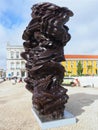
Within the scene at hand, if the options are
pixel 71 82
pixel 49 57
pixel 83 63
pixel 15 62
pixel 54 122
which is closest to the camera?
pixel 54 122

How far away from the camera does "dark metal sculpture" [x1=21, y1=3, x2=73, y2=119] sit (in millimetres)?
7449

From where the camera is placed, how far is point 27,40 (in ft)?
28.4

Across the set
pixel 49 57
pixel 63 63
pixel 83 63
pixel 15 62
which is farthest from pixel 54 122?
pixel 83 63

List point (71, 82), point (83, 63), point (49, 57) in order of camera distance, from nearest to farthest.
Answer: point (49, 57), point (71, 82), point (83, 63)

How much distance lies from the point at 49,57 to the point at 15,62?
70329 mm

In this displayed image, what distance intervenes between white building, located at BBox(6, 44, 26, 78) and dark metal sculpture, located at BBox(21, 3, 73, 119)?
67263mm

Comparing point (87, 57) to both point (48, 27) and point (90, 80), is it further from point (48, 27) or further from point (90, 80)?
point (48, 27)

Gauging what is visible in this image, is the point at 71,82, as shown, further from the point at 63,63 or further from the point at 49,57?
the point at 63,63

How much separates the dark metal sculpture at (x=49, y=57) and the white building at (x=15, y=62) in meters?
67.3

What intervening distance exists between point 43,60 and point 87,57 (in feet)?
239

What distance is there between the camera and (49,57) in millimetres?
7582

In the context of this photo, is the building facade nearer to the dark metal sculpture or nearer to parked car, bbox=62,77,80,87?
parked car, bbox=62,77,80,87

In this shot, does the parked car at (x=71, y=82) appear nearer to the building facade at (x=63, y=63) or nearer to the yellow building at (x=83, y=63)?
the building facade at (x=63, y=63)

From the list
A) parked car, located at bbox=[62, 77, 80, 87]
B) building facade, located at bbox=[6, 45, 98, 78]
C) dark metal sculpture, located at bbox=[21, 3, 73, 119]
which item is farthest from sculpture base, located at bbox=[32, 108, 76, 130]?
building facade, located at bbox=[6, 45, 98, 78]
